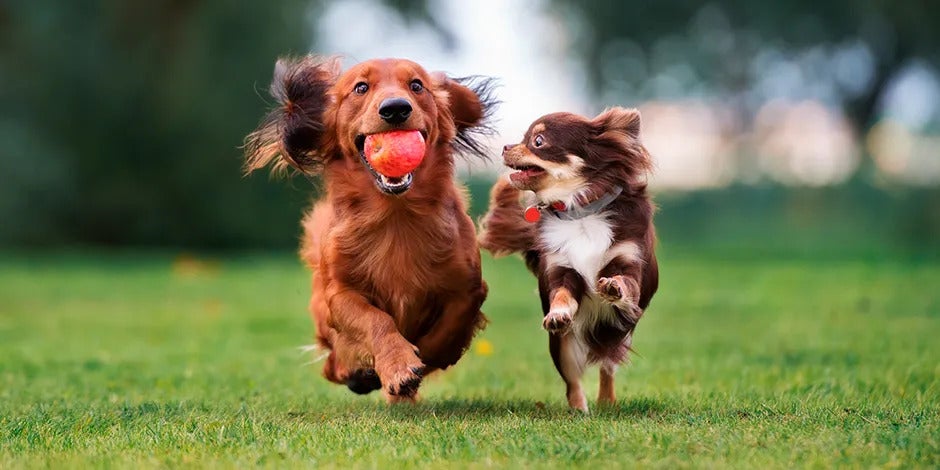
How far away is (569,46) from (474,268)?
81.2ft

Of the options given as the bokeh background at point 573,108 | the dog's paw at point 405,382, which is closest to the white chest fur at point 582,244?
the dog's paw at point 405,382

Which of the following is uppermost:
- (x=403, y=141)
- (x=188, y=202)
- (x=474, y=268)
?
(x=403, y=141)

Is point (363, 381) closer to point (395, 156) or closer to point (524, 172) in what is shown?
point (395, 156)

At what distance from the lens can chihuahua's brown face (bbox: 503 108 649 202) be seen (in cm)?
514

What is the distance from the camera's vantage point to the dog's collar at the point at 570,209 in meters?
5.09

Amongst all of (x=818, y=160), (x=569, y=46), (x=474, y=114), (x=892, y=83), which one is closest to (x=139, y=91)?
(x=569, y=46)

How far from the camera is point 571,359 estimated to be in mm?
5156

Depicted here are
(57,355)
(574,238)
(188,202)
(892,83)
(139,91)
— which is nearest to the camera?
(574,238)

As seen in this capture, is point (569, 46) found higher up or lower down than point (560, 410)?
higher up

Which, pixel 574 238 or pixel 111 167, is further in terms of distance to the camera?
pixel 111 167

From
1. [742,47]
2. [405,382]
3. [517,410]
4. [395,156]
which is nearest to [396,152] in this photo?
[395,156]

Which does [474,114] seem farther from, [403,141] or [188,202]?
[188,202]

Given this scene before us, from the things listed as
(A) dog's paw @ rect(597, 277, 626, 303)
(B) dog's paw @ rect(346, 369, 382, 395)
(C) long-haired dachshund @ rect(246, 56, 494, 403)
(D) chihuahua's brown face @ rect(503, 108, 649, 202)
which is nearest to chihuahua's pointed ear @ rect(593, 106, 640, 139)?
(D) chihuahua's brown face @ rect(503, 108, 649, 202)

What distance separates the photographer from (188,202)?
73.9 feet
